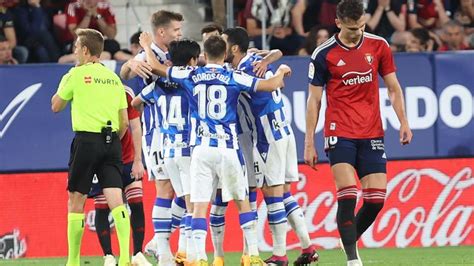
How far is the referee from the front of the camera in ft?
40.5

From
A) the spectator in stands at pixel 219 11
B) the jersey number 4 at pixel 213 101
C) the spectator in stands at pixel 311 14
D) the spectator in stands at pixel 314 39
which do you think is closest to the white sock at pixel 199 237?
the jersey number 4 at pixel 213 101

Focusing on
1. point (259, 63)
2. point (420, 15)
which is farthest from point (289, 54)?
point (259, 63)

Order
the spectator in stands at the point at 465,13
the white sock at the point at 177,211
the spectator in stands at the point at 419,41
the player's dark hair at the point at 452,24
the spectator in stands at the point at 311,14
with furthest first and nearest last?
1. the spectator in stands at the point at 465,13
2. the spectator in stands at the point at 311,14
3. the player's dark hair at the point at 452,24
4. the spectator in stands at the point at 419,41
5. the white sock at the point at 177,211

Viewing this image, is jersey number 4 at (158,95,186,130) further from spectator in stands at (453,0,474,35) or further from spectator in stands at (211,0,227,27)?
spectator in stands at (453,0,474,35)

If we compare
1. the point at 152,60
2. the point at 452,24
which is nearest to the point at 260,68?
the point at 152,60

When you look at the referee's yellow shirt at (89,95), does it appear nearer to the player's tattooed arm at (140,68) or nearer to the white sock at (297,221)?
the player's tattooed arm at (140,68)

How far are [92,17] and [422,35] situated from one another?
4.64 metres

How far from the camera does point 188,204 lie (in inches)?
509

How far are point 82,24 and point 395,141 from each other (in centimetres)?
499

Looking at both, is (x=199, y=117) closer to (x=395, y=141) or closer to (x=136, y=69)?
(x=136, y=69)

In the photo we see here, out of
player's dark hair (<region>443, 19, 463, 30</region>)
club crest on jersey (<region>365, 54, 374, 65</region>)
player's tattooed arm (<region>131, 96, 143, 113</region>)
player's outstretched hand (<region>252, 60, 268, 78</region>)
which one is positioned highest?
player's dark hair (<region>443, 19, 463, 30</region>)

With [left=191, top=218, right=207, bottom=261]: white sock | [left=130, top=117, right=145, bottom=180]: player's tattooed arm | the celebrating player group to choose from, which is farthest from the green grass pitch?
[left=191, top=218, right=207, bottom=261]: white sock

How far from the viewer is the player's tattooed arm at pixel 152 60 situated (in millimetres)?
12689

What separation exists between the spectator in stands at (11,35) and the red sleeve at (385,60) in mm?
7445
